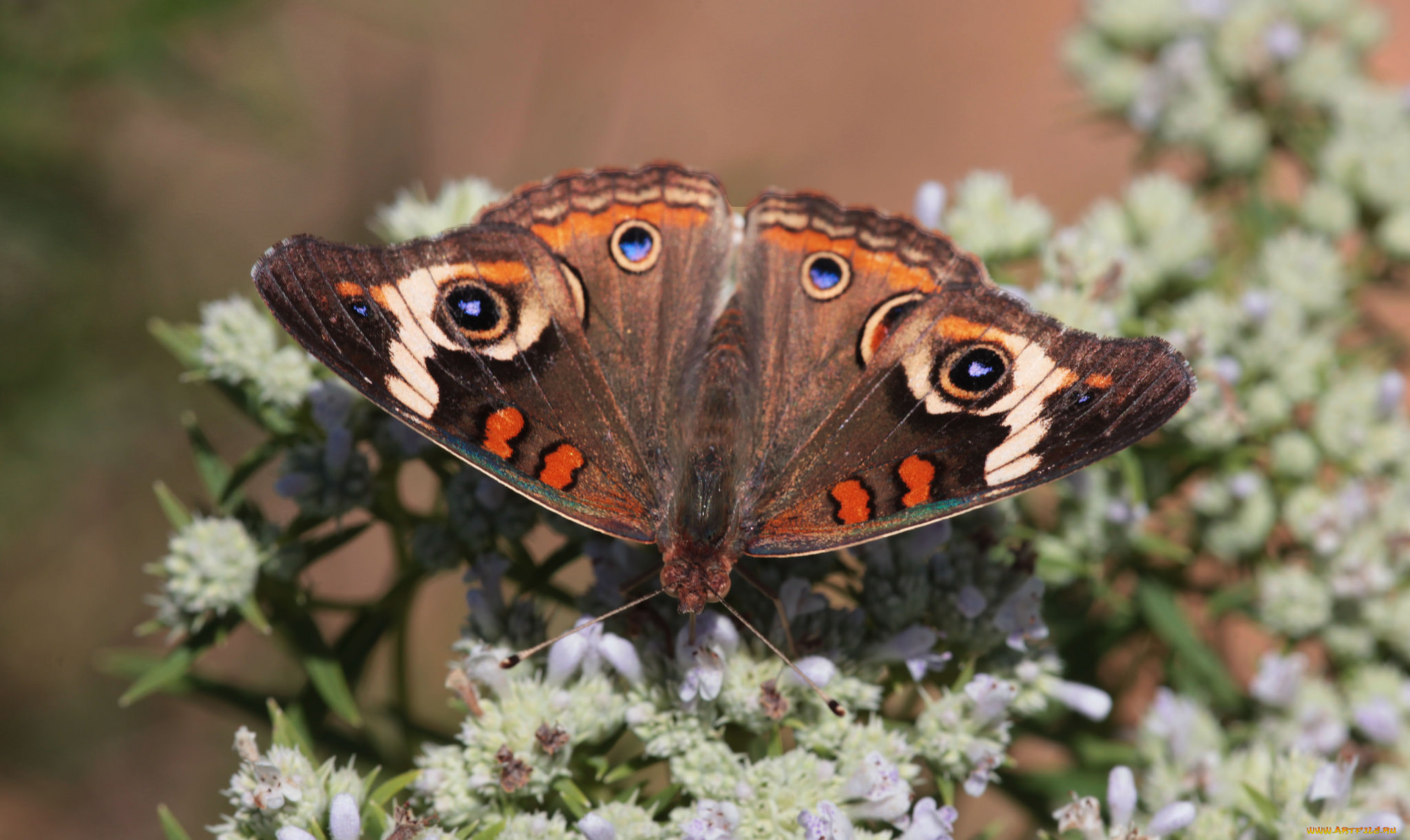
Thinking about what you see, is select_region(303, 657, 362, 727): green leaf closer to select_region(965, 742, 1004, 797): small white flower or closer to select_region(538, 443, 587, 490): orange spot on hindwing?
select_region(538, 443, 587, 490): orange spot on hindwing

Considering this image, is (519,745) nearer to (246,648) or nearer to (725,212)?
(725,212)

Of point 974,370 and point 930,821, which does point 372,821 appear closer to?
point 930,821

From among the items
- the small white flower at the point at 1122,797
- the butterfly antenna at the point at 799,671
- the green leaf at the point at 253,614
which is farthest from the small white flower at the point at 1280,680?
the green leaf at the point at 253,614

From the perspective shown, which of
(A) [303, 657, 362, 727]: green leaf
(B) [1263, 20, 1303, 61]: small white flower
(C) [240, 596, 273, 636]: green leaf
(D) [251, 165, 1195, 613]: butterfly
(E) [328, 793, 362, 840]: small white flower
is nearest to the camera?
(E) [328, 793, 362, 840]: small white flower

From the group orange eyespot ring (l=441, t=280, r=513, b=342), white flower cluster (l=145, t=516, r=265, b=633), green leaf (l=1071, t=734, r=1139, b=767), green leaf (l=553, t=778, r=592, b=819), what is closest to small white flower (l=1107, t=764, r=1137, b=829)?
green leaf (l=1071, t=734, r=1139, b=767)

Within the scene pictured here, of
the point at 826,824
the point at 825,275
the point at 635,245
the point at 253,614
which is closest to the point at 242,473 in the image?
the point at 253,614

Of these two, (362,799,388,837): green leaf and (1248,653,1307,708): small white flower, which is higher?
(1248,653,1307,708): small white flower

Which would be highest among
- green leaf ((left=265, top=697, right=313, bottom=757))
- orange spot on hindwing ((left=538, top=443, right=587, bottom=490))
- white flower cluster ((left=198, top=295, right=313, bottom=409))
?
white flower cluster ((left=198, top=295, right=313, bottom=409))
